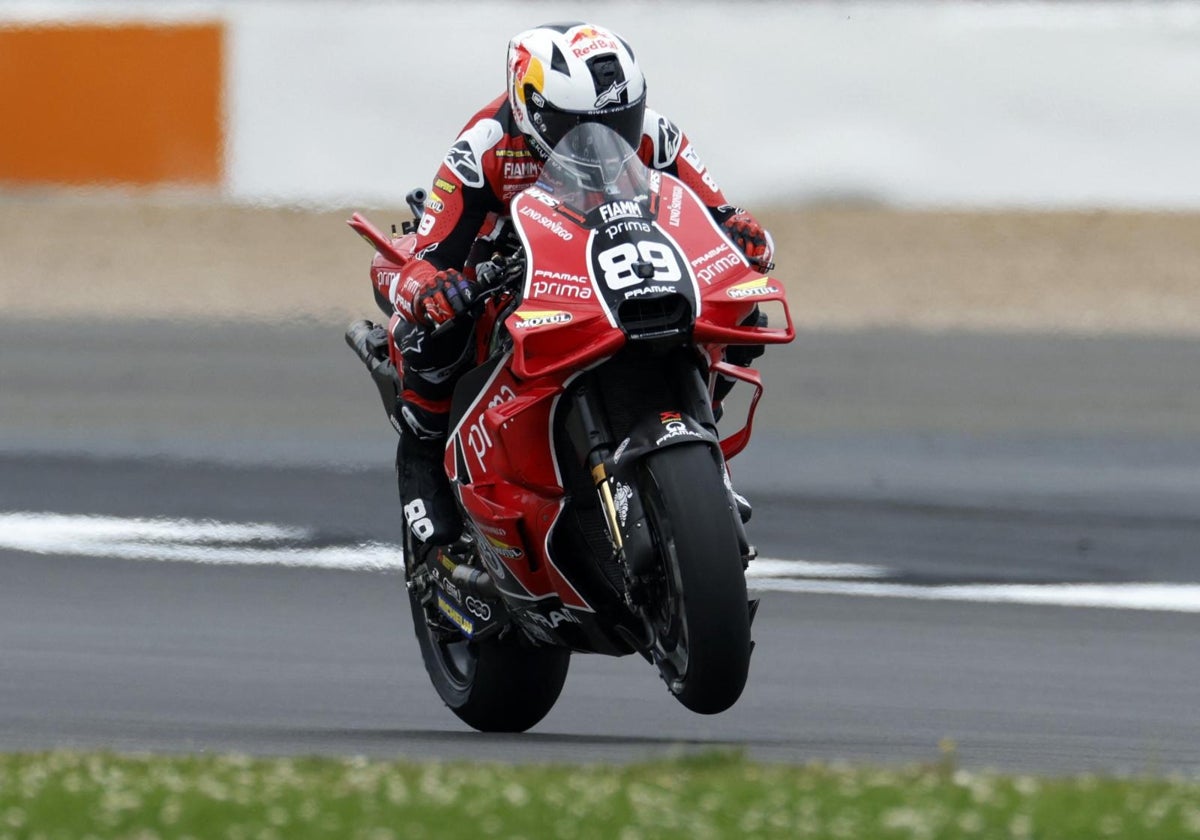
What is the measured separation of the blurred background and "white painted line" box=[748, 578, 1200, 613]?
34 millimetres

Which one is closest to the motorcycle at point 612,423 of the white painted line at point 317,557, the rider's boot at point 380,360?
the rider's boot at point 380,360

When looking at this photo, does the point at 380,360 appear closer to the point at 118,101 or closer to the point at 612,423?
the point at 612,423

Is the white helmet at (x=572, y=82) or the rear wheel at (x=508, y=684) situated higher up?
the white helmet at (x=572, y=82)

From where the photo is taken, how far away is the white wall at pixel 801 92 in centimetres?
1411

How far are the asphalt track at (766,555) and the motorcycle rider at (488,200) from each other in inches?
29.2

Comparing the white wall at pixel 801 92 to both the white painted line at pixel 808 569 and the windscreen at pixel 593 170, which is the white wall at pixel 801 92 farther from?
the windscreen at pixel 593 170

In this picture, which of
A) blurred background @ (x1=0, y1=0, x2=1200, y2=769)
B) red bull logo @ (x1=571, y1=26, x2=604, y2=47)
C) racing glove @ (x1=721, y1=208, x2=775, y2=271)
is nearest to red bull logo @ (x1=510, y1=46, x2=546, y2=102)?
red bull logo @ (x1=571, y1=26, x2=604, y2=47)

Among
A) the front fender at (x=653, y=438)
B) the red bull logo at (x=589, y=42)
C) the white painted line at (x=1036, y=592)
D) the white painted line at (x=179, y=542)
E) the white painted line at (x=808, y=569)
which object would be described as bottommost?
the white painted line at (x=179, y=542)

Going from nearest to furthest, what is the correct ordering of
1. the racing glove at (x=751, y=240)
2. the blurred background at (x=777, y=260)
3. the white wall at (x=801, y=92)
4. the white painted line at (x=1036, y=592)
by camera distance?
the racing glove at (x=751, y=240), the white painted line at (x=1036, y=592), the blurred background at (x=777, y=260), the white wall at (x=801, y=92)

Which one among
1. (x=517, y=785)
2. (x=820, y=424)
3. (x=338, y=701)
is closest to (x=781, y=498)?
(x=820, y=424)

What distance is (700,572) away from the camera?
4.95m

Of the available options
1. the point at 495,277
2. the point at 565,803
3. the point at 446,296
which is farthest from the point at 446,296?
the point at 565,803

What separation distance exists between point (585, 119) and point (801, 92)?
9.17m

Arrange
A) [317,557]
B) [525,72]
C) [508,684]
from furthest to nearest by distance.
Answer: [317,557] → [508,684] → [525,72]
